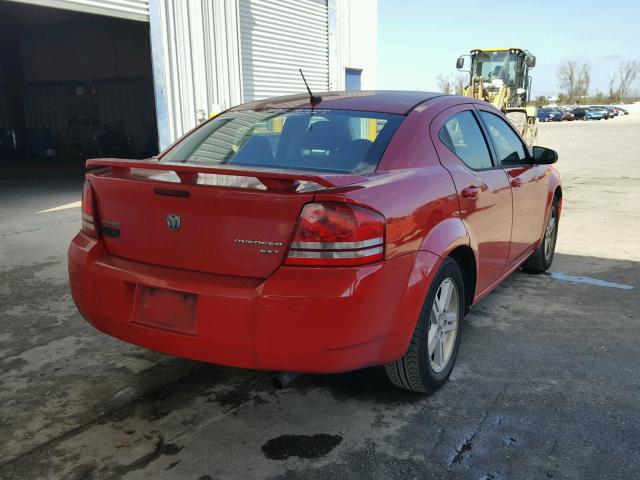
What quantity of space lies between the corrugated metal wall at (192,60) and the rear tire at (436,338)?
8.45m

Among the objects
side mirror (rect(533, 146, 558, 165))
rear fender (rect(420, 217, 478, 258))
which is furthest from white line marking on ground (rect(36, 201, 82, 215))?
rear fender (rect(420, 217, 478, 258))

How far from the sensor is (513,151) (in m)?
4.48

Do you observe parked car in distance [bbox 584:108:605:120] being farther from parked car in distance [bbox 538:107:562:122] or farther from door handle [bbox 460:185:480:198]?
door handle [bbox 460:185:480:198]

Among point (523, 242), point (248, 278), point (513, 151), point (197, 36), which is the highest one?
point (197, 36)

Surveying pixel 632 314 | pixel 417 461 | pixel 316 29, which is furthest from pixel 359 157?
pixel 316 29

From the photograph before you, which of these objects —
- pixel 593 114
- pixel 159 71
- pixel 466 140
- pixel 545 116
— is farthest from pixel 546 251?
pixel 593 114

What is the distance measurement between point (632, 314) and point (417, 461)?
272cm

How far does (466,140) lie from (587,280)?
2402 millimetres

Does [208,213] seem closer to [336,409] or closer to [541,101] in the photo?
[336,409]

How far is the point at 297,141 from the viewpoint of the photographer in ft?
11.0

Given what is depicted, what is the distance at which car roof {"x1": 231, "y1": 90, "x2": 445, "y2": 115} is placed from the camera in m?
3.45

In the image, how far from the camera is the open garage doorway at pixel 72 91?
22016 millimetres

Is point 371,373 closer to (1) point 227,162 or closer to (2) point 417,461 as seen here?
(2) point 417,461

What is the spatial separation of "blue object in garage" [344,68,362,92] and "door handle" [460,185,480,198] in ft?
45.7
